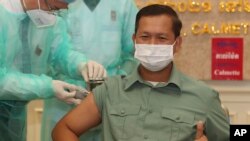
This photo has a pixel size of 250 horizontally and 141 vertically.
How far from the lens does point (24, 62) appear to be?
87.7 inches

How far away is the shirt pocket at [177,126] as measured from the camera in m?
2.01

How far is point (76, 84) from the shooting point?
2.37m

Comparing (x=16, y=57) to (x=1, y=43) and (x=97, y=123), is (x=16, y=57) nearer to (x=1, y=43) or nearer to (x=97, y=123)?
(x=1, y=43)

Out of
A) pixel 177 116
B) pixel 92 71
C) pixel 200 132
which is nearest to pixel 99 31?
pixel 92 71

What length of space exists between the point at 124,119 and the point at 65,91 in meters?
0.35

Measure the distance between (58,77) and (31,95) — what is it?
232 millimetres

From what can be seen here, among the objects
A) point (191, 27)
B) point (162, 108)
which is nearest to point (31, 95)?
point (162, 108)

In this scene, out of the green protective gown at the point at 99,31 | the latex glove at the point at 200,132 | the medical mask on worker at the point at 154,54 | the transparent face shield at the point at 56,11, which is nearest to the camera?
the latex glove at the point at 200,132

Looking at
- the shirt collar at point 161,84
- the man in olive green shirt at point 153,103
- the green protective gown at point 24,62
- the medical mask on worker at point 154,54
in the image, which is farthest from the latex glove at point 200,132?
the green protective gown at point 24,62

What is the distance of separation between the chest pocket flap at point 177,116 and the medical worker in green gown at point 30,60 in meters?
0.42

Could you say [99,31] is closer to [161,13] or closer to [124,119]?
[161,13]

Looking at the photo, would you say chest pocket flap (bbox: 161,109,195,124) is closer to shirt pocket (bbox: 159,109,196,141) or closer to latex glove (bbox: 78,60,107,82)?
shirt pocket (bbox: 159,109,196,141)

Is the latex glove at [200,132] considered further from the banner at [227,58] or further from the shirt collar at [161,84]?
the banner at [227,58]

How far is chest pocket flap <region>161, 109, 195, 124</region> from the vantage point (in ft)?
6.62
